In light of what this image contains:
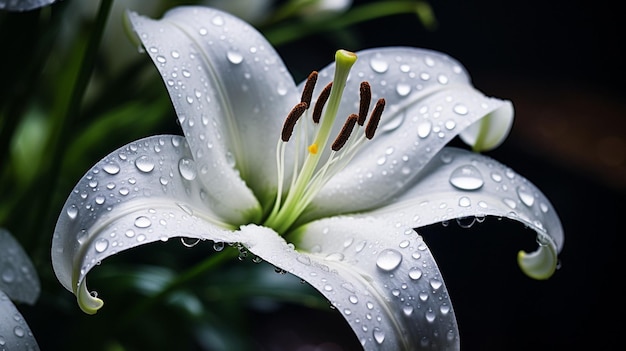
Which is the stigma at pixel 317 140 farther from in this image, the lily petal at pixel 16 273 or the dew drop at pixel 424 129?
the lily petal at pixel 16 273

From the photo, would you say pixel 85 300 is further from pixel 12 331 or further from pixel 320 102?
pixel 320 102

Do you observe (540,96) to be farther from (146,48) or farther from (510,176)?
(146,48)

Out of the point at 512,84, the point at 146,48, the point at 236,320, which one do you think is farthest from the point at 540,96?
the point at 146,48

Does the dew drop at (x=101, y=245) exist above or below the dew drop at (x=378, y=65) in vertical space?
below

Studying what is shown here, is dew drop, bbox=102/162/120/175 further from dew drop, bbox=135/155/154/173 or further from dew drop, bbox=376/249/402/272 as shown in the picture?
dew drop, bbox=376/249/402/272

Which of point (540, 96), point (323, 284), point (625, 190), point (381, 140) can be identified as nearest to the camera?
point (323, 284)

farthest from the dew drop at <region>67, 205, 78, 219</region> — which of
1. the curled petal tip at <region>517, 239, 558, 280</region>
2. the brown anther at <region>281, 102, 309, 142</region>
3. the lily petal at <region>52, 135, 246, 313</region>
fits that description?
the curled petal tip at <region>517, 239, 558, 280</region>

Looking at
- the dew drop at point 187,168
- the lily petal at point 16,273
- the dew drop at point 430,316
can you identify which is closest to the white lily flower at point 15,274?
the lily petal at point 16,273
